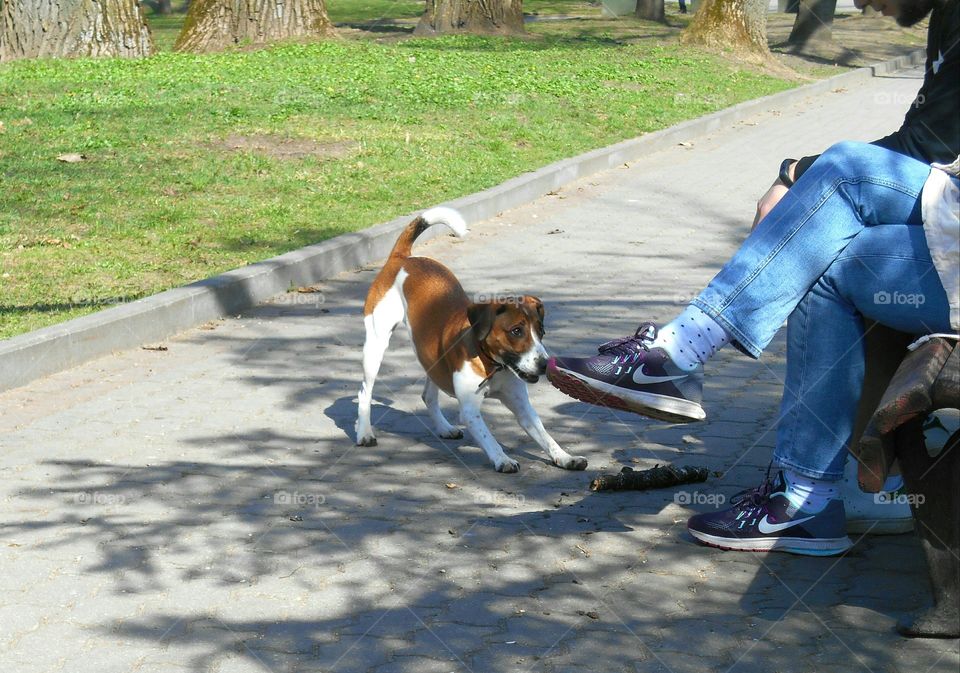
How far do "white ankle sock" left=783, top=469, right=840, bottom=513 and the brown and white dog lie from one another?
1.24m

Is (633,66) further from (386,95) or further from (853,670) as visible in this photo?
(853,670)

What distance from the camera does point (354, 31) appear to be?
25.5m

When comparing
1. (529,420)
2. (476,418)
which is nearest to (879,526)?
(529,420)

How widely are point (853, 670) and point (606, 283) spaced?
5.42 metres

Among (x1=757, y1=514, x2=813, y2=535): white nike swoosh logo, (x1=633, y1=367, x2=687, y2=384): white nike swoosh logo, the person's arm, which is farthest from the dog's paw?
the person's arm

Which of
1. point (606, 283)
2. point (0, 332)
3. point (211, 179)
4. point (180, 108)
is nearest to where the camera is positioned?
point (0, 332)

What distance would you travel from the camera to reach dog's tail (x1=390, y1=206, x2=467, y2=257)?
6.05 metres

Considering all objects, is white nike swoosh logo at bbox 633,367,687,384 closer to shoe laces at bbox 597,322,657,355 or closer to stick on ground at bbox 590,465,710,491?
shoe laces at bbox 597,322,657,355

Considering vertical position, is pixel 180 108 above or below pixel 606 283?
above

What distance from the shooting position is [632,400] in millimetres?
4195

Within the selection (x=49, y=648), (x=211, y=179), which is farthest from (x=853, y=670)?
(x=211, y=179)

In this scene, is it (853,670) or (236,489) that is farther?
(236,489)

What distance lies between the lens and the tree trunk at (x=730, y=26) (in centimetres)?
2311

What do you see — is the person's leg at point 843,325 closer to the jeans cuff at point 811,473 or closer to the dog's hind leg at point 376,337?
the jeans cuff at point 811,473
